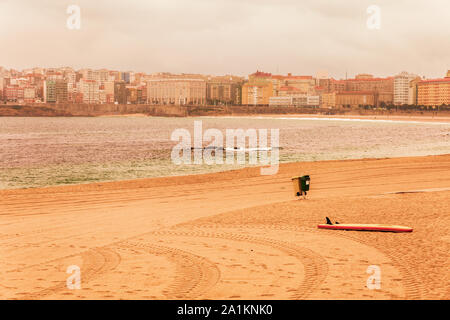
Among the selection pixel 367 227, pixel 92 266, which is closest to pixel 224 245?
pixel 92 266

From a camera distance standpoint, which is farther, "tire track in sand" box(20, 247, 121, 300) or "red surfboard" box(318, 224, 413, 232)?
"red surfboard" box(318, 224, 413, 232)

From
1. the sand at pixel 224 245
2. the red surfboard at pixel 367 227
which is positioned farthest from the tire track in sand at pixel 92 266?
the red surfboard at pixel 367 227

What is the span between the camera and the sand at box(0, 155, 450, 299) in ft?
22.7

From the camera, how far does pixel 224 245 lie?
30.7ft

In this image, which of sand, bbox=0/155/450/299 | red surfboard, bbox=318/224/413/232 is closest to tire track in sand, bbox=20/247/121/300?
sand, bbox=0/155/450/299

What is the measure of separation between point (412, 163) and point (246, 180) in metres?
10.1

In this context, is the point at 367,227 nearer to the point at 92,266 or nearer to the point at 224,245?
the point at 224,245

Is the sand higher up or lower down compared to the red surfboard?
lower down

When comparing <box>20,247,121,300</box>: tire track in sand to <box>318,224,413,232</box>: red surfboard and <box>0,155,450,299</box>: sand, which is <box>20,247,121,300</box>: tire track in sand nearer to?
<box>0,155,450,299</box>: sand

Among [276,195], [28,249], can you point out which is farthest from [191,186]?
[28,249]

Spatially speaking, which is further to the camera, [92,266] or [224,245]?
[224,245]
